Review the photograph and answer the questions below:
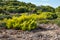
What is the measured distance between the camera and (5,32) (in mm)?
15117

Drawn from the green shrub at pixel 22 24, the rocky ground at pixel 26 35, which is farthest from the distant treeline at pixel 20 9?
the rocky ground at pixel 26 35

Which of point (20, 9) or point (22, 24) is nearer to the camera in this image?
point (22, 24)

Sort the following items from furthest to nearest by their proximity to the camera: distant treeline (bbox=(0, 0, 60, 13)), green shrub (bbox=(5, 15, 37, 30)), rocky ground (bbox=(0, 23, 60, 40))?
distant treeline (bbox=(0, 0, 60, 13))
green shrub (bbox=(5, 15, 37, 30))
rocky ground (bbox=(0, 23, 60, 40))

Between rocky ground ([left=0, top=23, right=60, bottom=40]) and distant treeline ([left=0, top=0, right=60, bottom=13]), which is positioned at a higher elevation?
rocky ground ([left=0, top=23, right=60, bottom=40])

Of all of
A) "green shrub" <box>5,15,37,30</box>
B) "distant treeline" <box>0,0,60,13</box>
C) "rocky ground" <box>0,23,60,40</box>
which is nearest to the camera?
"rocky ground" <box>0,23,60,40</box>

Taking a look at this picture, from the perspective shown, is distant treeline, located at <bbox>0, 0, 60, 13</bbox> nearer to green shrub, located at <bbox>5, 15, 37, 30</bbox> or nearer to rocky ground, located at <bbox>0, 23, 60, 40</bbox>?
green shrub, located at <bbox>5, 15, 37, 30</bbox>

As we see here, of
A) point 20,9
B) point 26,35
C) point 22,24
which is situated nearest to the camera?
point 26,35

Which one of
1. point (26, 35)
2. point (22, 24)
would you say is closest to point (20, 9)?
point (22, 24)

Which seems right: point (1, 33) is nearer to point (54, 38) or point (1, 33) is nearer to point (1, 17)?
point (54, 38)

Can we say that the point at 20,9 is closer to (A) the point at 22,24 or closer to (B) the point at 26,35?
(A) the point at 22,24

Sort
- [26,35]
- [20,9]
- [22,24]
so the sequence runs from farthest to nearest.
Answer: [20,9] < [22,24] < [26,35]

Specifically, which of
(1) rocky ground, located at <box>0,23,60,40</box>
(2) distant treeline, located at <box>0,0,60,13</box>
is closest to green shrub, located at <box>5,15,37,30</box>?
(1) rocky ground, located at <box>0,23,60,40</box>

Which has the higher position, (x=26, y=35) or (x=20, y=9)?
(x=26, y=35)

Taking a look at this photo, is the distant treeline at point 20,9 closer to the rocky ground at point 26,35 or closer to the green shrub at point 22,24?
the green shrub at point 22,24
